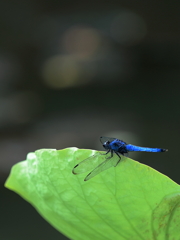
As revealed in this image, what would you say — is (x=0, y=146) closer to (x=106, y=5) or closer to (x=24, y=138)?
(x=24, y=138)

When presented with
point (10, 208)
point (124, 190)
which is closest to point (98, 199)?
point (124, 190)

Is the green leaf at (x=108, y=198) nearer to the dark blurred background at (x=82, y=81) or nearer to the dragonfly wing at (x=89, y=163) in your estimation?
the dragonfly wing at (x=89, y=163)

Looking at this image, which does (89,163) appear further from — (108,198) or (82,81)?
(82,81)

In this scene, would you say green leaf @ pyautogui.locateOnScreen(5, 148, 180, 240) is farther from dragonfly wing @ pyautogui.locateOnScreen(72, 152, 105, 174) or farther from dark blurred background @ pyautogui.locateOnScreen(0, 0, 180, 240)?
dark blurred background @ pyautogui.locateOnScreen(0, 0, 180, 240)

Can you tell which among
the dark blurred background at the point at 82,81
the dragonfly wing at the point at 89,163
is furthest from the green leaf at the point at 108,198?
the dark blurred background at the point at 82,81

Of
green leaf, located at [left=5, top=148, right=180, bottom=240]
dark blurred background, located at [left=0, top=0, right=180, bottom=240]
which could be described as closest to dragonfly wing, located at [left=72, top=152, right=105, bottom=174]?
green leaf, located at [left=5, top=148, right=180, bottom=240]

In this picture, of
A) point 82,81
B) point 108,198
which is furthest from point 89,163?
point 82,81
